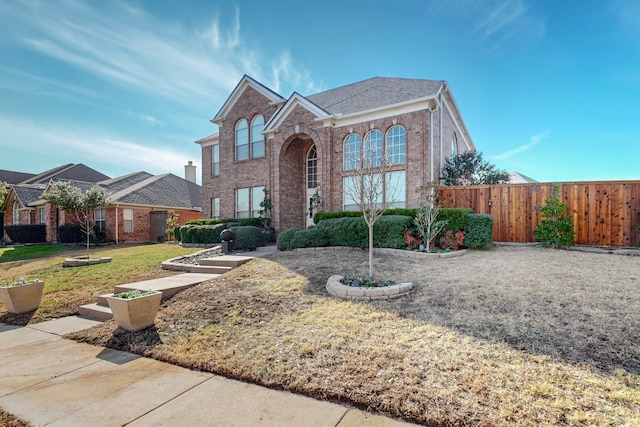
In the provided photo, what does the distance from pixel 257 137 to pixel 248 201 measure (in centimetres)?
375

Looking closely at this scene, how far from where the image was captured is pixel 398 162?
13227 millimetres

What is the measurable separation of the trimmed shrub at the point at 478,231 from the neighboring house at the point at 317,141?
2.90 metres

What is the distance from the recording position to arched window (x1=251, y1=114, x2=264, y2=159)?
1720 cm

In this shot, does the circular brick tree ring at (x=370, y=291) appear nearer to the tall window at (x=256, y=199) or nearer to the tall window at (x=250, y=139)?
the tall window at (x=256, y=199)

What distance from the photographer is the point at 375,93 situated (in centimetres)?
1498

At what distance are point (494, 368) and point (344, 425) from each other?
1.70m

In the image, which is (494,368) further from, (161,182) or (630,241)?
(161,182)

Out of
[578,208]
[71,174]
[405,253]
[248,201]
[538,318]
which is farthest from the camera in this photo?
[71,174]

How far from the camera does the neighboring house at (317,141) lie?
42.3 ft

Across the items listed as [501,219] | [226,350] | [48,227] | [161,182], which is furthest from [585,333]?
[48,227]

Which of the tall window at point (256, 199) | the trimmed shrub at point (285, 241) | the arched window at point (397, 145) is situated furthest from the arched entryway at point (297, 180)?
the arched window at point (397, 145)

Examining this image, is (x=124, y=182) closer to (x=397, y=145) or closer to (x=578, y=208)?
(x=397, y=145)

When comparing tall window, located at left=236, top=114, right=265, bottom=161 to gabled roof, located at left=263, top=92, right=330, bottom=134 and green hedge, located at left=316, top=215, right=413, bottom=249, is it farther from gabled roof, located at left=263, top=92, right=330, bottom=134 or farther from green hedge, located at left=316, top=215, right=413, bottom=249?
green hedge, located at left=316, top=215, right=413, bottom=249

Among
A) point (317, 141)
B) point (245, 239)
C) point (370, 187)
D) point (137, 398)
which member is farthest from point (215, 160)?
point (137, 398)
